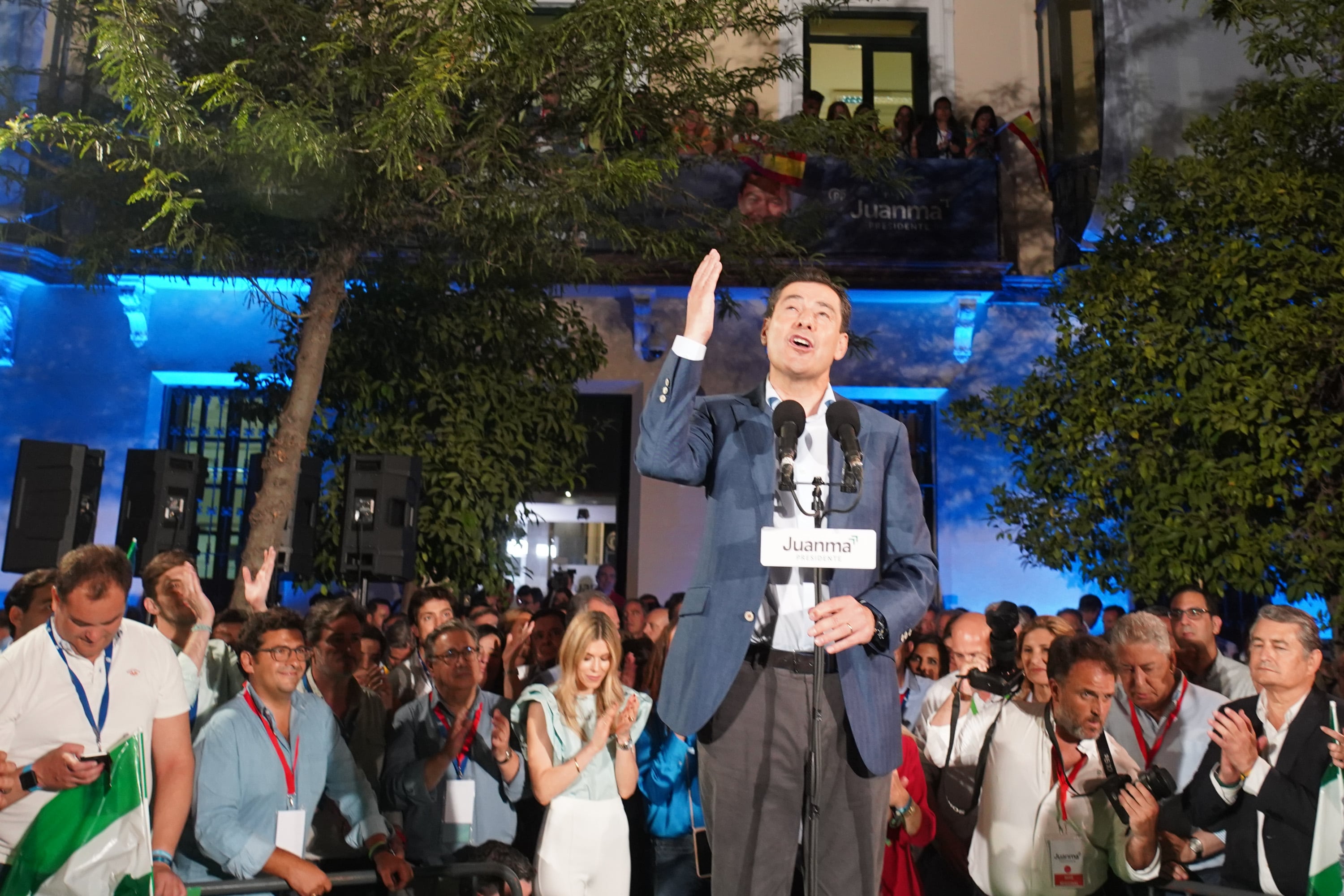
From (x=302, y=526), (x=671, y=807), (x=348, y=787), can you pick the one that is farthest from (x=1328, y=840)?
(x=302, y=526)

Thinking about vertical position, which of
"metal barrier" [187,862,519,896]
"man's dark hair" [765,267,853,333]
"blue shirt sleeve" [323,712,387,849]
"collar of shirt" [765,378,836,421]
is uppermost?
"man's dark hair" [765,267,853,333]

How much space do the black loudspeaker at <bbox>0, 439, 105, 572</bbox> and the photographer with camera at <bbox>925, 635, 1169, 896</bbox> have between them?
16.4 feet

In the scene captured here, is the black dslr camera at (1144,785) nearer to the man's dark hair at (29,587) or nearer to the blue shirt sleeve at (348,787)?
the blue shirt sleeve at (348,787)

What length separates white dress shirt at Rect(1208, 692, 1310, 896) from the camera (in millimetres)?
4191

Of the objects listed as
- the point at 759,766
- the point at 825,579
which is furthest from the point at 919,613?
the point at 759,766

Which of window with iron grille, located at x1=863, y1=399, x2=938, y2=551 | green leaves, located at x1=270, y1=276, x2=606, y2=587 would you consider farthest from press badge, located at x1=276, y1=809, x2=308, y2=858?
window with iron grille, located at x1=863, y1=399, x2=938, y2=551

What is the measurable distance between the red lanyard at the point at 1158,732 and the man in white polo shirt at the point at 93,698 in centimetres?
388

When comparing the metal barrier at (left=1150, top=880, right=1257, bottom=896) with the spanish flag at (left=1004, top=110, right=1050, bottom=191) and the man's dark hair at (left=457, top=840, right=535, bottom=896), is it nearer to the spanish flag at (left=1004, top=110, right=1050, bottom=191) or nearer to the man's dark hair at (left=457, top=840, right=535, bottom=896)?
the man's dark hair at (left=457, top=840, right=535, bottom=896)

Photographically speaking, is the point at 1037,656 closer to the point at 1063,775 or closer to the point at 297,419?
the point at 1063,775

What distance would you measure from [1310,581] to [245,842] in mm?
7123

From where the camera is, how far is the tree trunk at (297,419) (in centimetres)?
751

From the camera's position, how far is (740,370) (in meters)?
12.5

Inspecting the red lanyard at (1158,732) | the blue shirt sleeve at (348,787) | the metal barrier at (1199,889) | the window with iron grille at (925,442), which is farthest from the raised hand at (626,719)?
the window with iron grille at (925,442)

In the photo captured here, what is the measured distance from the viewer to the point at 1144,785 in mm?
4102
